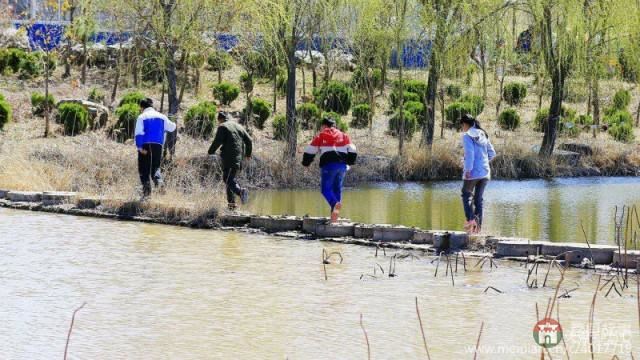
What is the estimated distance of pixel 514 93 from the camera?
42781 mm

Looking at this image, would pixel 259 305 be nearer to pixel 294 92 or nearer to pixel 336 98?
pixel 294 92

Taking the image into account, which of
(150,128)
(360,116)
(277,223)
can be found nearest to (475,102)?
(360,116)

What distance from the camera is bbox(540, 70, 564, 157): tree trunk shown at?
32397 mm

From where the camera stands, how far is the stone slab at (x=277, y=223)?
56.6 feet

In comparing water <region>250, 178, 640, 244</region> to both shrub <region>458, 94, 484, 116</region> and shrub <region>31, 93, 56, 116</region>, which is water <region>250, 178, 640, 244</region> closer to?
shrub <region>458, 94, 484, 116</region>

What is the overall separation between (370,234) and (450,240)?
149 cm

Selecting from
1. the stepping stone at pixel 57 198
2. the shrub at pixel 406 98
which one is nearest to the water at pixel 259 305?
the stepping stone at pixel 57 198

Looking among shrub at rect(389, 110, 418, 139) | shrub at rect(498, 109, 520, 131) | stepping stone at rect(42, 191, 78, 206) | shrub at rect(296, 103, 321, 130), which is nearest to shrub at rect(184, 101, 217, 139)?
shrub at rect(296, 103, 321, 130)

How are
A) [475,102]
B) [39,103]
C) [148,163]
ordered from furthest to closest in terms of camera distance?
[475,102] < [39,103] < [148,163]

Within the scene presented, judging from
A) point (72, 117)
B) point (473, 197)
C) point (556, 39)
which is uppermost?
point (556, 39)

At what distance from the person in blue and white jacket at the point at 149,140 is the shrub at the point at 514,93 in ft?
82.8

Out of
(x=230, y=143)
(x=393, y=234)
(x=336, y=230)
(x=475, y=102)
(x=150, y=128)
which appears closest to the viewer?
(x=393, y=234)

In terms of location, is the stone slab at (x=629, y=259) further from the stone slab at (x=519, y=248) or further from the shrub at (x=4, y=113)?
the shrub at (x=4, y=113)

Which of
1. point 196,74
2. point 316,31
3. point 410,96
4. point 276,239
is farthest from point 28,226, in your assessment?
point 410,96
